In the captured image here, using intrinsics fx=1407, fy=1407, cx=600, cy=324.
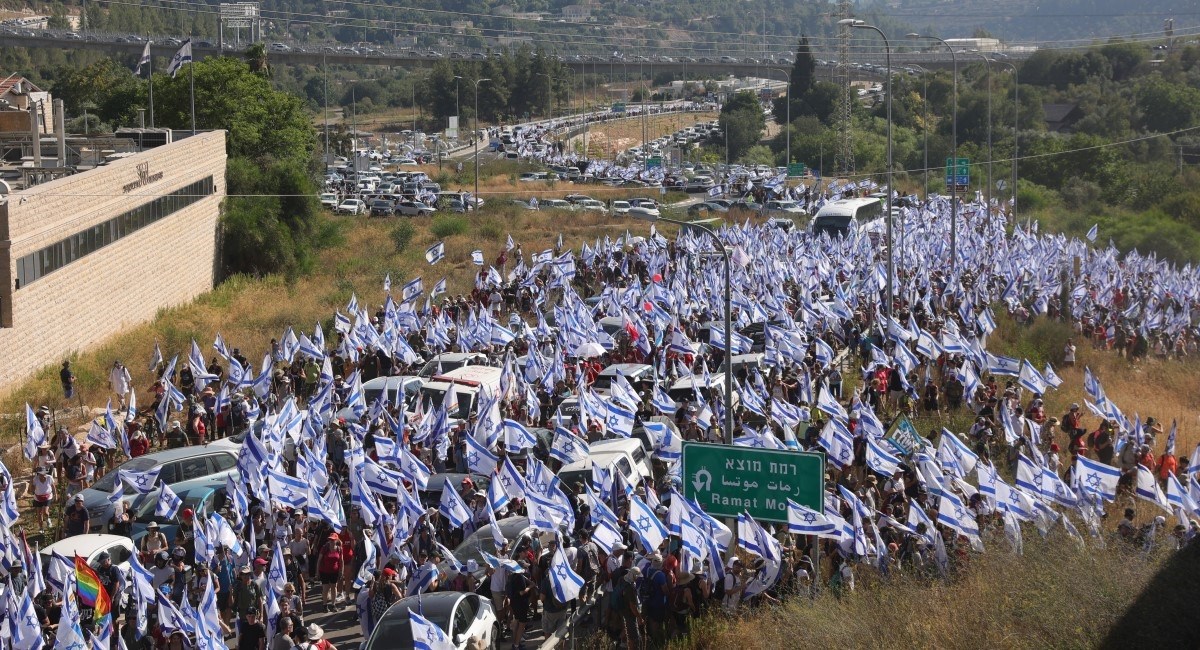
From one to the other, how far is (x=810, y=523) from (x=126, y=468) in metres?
9.34

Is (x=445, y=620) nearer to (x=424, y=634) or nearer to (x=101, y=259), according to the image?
(x=424, y=634)

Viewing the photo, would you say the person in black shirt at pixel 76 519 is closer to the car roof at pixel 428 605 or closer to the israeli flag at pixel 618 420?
the car roof at pixel 428 605

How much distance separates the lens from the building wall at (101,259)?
28.3 m

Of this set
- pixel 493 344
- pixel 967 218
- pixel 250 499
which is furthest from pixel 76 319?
pixel 967 218

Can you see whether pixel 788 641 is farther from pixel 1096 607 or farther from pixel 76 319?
pixel 76 319

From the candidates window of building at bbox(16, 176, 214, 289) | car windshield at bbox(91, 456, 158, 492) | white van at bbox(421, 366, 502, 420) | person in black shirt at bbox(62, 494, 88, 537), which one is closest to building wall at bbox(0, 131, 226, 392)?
window of building at bbox(16, 176, 214, 289)

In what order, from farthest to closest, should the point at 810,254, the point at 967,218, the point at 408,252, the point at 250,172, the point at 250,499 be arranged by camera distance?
the point at 967,218
the point at 408,252
the point at 250,172
the point at 810,254
the point at 250,499

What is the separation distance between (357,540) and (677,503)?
424 cm

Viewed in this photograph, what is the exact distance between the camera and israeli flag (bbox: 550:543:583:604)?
14.4 m

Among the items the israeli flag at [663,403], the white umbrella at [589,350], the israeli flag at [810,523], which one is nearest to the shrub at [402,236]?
the white umbrella at [589,350]

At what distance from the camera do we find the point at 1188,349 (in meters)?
31.8

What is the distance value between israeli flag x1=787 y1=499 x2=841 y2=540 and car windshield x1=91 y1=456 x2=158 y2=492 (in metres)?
8.75

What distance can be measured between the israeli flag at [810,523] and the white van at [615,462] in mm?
3228

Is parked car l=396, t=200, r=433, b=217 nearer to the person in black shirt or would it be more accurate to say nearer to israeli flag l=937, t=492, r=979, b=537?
the person in black shirt
